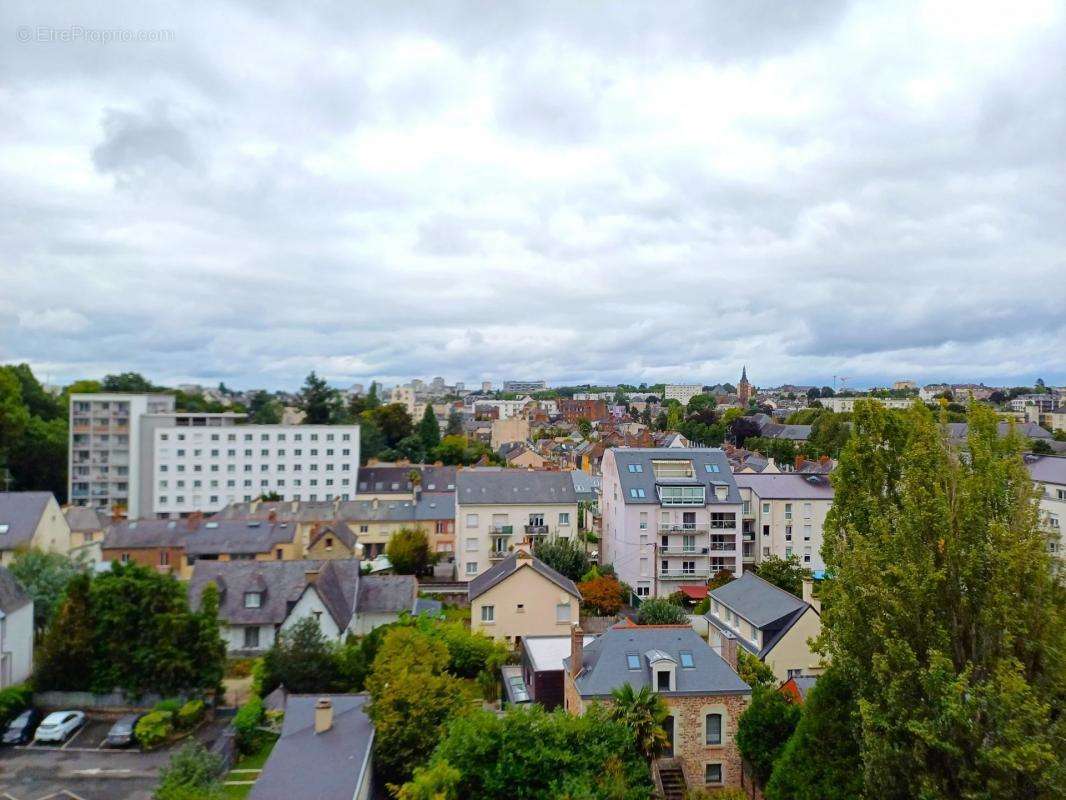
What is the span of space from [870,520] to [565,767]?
9076mm

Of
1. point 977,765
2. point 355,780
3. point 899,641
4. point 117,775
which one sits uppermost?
point 899,641

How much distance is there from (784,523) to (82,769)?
39789 millimetres

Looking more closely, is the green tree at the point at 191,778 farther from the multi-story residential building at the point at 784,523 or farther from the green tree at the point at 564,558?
the multi-story residential building at the point at 784,523

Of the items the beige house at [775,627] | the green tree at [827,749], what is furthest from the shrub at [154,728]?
the green tree at [827,749]

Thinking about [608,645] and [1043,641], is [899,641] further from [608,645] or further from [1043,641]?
[608,645]

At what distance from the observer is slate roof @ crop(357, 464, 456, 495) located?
66.9 meters

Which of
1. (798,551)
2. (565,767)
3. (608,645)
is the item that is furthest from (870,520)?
(798,551)

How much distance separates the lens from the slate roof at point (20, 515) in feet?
135

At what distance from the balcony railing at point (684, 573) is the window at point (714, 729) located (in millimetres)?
22007

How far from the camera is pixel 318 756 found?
60.7 ft

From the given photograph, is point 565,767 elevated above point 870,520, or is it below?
below

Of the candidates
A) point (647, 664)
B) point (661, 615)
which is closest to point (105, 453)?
point (661, 615)

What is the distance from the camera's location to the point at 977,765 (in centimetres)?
1163

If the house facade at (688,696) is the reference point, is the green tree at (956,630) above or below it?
above
